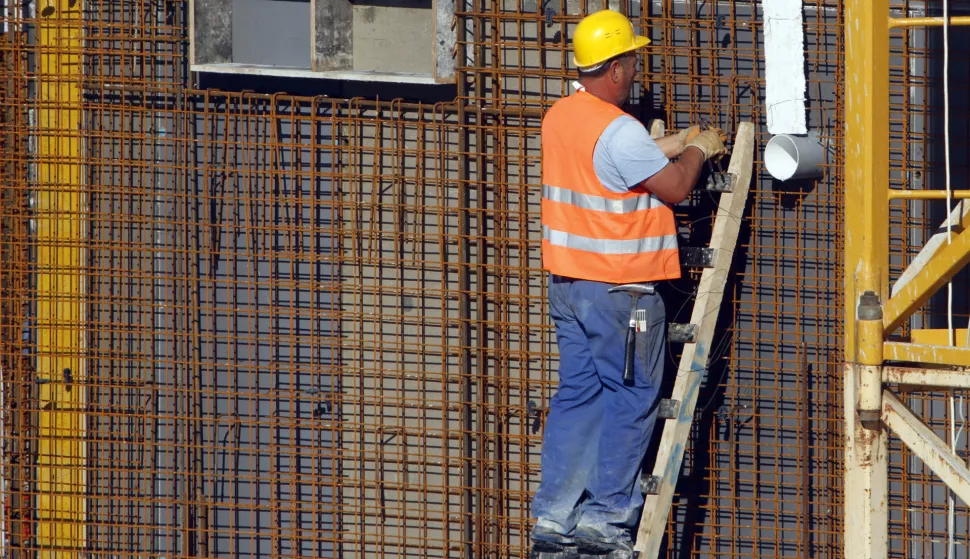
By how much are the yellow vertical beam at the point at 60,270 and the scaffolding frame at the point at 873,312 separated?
12.2ft

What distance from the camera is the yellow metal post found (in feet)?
12.9

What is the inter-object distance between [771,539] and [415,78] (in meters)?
3.02

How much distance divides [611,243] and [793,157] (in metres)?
1.19

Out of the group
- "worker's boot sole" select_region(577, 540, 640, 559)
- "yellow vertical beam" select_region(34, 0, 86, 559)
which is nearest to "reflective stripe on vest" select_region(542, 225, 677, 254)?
"worker's boot sole" select_region(577, 540, 640, 559)

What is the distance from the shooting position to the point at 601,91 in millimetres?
4770

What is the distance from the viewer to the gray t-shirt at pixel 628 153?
4.55 metres

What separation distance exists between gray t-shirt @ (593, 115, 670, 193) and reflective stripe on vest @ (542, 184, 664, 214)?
0.32ft

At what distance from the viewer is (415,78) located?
534 centimetres

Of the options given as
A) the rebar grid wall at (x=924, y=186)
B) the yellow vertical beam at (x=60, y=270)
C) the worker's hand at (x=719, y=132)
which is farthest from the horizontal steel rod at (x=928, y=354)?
the yellow vertical beam at (x=60, y=270)

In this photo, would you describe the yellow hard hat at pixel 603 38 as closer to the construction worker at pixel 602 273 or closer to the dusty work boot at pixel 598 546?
the construction worker at pixel 602 273

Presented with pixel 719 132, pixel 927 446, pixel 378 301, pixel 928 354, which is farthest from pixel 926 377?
pixel 378 301

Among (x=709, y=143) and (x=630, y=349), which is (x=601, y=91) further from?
(x=630, y=349)

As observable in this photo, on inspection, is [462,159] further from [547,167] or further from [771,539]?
[771,539]

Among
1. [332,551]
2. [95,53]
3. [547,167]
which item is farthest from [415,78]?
[332,551]
